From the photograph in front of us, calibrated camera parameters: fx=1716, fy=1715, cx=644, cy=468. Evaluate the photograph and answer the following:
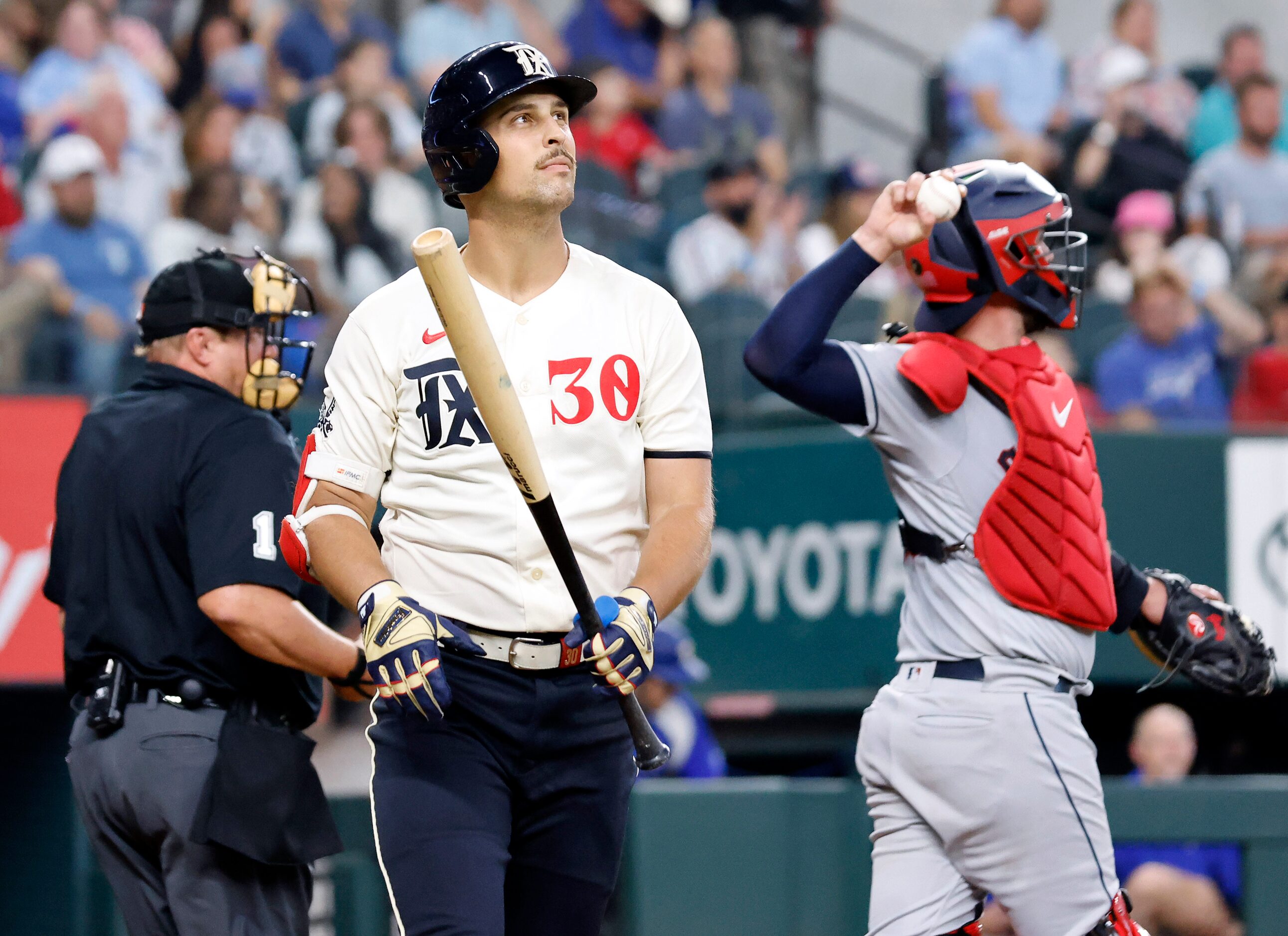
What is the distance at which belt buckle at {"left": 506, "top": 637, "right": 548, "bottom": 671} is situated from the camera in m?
3.03

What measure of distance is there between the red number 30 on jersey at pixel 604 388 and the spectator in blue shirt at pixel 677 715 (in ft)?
11.0

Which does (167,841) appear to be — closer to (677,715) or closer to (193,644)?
(193,644)

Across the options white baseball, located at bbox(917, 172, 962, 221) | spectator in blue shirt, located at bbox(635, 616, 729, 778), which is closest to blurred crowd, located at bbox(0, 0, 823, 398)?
spectator in blue shirt, located at bbox(635, 616, 729, 778)

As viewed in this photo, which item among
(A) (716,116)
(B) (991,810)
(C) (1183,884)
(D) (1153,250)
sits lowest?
(C) (1183,884)

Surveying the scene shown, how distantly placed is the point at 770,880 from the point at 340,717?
3.15 m

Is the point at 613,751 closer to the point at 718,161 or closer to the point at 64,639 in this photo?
the point at 64,639

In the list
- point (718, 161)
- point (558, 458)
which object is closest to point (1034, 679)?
point (558, 458)

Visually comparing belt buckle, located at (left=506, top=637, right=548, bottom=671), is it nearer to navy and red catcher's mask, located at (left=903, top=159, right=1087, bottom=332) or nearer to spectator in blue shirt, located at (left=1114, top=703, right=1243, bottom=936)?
navy and red catcher's mask, located at (left=903, top=159, right=1087, bottom=332)

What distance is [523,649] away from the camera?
119 inches

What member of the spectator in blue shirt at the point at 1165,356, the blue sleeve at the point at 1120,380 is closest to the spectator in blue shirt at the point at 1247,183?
the spectator in blue shirt at the point at 1165,356

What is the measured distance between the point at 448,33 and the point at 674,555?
833 cm

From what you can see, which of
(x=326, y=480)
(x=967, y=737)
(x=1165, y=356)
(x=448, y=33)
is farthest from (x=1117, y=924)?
(x=448, y=33)

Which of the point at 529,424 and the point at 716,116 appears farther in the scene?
the point at 716,116

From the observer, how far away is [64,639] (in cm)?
380
